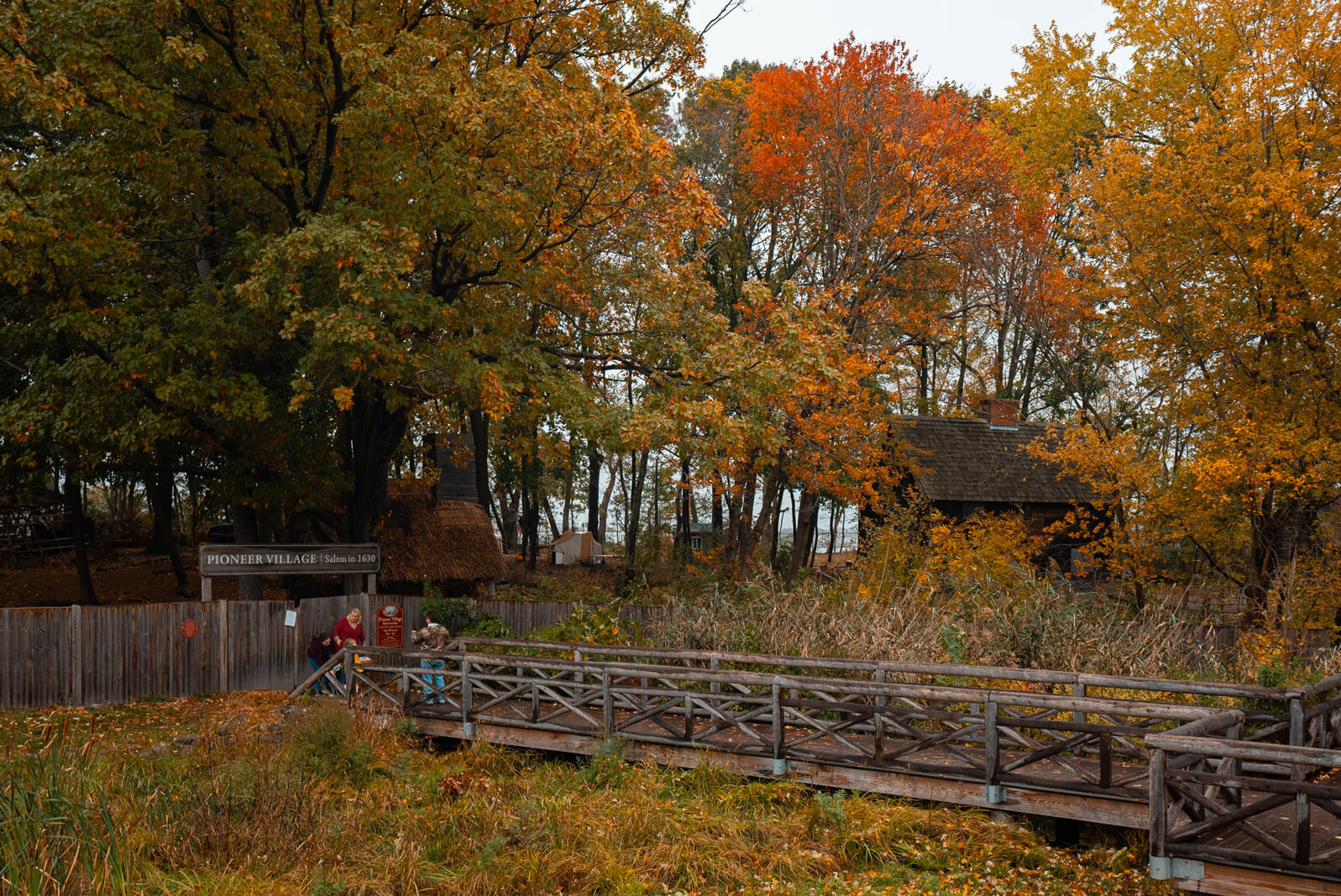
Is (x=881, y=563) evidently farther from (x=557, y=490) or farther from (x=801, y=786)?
(x=557, y=490)

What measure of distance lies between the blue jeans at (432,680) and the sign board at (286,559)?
3111 mm

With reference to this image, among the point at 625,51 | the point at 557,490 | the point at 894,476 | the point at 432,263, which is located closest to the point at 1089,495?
the point at 894,476

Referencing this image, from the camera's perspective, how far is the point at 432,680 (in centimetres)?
1419

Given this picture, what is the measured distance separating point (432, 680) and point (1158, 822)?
973 cm

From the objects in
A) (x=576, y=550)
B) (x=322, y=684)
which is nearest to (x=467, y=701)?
(x=322, y=684)

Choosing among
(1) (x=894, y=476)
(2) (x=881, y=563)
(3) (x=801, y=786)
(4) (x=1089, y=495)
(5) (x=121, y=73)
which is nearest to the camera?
(3) (x=801, y=786)

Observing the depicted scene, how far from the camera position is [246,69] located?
50.6ft

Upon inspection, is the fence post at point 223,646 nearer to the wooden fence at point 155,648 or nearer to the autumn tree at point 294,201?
the wooden fence at point 155,648

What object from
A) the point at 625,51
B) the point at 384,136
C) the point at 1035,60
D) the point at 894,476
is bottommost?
the point at 894,476

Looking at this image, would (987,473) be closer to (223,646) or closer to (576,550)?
(576,550)

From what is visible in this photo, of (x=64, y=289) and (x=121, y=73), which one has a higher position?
(x=121, y=73)

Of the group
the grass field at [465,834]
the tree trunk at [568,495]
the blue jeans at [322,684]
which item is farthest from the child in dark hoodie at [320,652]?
the tree trunk at [568,495]

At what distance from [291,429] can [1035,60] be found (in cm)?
2585

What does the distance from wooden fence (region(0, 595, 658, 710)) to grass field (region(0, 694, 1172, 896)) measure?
4.05 metres
